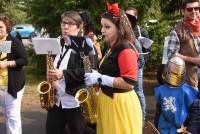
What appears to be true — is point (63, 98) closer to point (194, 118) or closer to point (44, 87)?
point (44, 87)

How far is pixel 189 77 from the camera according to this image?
482 cm

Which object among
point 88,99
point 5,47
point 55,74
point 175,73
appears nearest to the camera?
point 175,73

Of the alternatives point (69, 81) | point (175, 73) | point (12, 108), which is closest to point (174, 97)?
point (175, 73)

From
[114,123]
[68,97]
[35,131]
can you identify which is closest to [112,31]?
[114,123]

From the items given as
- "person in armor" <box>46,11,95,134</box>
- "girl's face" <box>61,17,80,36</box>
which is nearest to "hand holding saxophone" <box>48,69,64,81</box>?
"person in armor" <box>46,11,95,134</box>

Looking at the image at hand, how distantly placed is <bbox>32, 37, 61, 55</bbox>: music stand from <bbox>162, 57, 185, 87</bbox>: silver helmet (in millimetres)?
1053

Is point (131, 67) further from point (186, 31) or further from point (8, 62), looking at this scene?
point (8, 62)

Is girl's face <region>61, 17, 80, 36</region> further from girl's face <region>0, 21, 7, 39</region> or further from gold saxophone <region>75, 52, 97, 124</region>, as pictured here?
girl's face <region>0, 21, 7, 39</region>

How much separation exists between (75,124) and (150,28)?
252 inches

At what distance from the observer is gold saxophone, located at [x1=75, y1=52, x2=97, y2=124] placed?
4.13m

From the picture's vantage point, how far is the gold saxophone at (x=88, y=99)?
413cm

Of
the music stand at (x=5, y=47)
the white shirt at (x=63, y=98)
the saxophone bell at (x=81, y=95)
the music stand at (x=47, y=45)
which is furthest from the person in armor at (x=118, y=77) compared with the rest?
the music stand at (x=5, y=47)

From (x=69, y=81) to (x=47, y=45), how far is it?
1.41 feet

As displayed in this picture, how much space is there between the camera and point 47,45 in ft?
13.5
